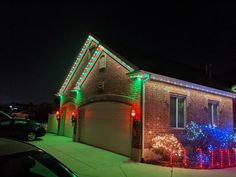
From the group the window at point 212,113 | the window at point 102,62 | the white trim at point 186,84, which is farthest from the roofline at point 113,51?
the window at point 212,113

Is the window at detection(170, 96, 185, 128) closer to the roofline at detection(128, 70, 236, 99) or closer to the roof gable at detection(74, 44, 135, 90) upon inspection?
the roofline at detection(128, 70, 236, 99)

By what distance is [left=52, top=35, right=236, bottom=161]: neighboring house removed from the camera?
33.0ft

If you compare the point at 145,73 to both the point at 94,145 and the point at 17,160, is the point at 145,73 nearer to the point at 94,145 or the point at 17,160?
the point at 94,145

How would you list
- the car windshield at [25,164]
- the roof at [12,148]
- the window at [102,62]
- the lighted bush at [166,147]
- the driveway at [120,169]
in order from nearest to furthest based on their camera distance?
the car windshield at [25,164] → the roof at [12,148] → the driveway at [120,169] → the lighted bush at [166,147] → the window at [102,62]

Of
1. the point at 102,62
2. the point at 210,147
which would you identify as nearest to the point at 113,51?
the point at 102,62

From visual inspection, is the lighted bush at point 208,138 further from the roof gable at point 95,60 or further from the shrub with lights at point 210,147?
the roof gable at point 95,60

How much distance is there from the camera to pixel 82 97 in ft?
50.1

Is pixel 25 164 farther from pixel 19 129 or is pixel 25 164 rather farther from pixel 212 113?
pixel 19 129

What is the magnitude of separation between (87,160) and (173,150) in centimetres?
375

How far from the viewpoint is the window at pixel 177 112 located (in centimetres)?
1130

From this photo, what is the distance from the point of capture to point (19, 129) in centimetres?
1480

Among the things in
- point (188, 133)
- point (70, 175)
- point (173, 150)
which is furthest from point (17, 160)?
point (188, 133)

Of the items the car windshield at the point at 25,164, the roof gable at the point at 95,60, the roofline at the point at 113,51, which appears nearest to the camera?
the car windshield at the point at 25,164

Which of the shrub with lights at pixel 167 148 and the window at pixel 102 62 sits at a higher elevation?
the window at pixel 102 62
